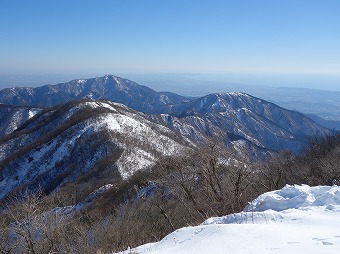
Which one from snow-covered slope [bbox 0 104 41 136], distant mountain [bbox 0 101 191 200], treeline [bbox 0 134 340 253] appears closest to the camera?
treeline [bbox 0 134 340 253]

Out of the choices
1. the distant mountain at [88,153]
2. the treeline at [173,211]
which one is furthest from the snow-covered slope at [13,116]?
the treeline at [173,211]

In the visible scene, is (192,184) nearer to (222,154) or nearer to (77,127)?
(222,154)

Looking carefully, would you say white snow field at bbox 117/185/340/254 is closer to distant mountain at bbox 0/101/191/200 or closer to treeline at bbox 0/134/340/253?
treeline at bbox 0/134/340/253

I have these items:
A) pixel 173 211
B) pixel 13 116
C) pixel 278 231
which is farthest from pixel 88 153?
pixel 13 116

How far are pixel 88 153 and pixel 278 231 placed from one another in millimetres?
67517

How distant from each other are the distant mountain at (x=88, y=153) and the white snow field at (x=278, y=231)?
164ft

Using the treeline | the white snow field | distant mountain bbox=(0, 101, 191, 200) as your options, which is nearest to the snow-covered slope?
distant mountain bbox=(0, 101, 191, 200)

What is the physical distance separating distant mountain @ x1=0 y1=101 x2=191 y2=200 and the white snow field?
1964 inches

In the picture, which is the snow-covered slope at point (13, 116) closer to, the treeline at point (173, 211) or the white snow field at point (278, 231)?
the treeline at point (173, 211)

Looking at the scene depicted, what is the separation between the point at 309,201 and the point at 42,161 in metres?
72.8

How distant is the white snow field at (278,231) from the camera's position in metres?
6.16

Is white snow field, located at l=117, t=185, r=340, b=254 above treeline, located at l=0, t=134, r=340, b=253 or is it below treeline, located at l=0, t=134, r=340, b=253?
above

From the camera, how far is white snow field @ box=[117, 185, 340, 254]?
616 cm

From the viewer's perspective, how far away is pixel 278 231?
23.1 feet
